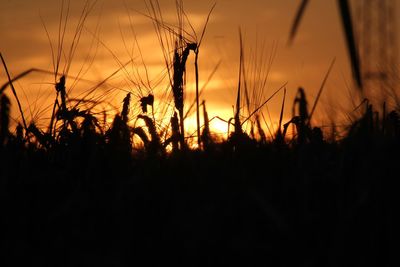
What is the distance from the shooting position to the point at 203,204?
1860mm

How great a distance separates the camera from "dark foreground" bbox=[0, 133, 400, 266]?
166cm

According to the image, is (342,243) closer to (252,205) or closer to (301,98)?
(252,205)

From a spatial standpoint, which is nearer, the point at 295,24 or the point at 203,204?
the point at 295,24

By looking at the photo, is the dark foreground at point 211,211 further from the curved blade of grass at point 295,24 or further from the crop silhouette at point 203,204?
the curved blade of grass at point 295,24

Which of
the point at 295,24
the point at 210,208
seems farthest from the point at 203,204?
the point at 295,24

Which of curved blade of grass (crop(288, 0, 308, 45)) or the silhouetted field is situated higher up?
curved blade of grass (crop(288, 0, 308, 45))

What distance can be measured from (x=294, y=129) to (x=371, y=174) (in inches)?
62.2

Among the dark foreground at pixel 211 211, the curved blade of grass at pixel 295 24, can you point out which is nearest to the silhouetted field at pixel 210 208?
the dark foreground at pixel 211 211

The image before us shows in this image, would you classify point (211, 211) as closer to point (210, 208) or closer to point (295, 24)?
point (210, 208)

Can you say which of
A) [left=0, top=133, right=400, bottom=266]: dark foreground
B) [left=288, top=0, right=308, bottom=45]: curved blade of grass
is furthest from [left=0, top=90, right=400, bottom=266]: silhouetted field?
[left=288, top=0, right=308, bottom=45]: curved blade of grass

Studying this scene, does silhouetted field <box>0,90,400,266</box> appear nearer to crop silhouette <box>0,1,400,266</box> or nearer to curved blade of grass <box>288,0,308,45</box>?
crop silhouette <box>0,1,400,266</box>

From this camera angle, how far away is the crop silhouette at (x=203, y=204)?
166 cm

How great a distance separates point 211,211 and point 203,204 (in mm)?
74

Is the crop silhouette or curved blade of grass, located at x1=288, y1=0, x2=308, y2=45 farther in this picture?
the crop silhouette
